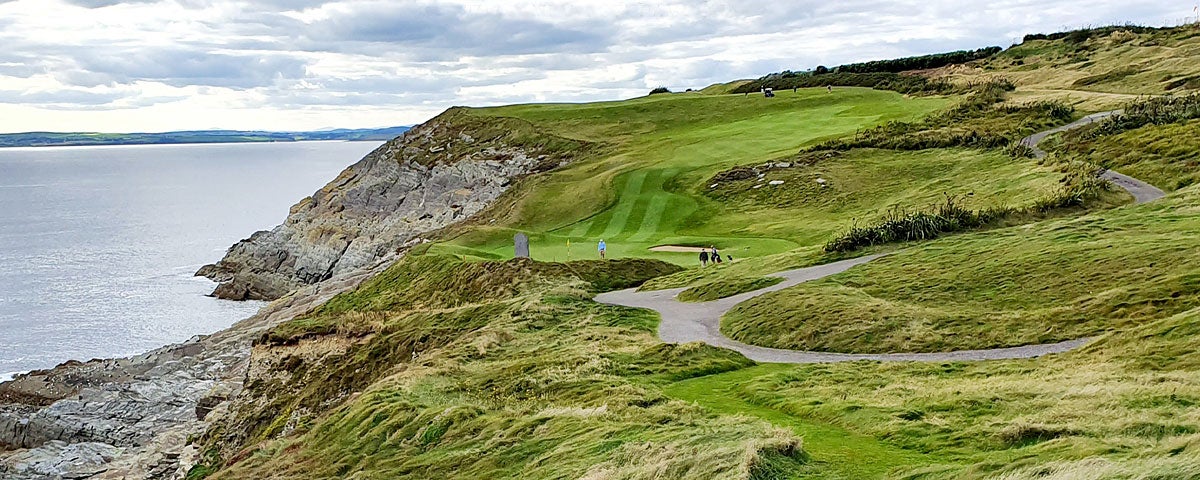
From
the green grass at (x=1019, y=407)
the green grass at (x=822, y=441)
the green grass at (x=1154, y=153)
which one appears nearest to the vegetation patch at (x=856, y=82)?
the green grass at (x=1154, y=153)

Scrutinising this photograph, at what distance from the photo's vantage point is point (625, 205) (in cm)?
4581

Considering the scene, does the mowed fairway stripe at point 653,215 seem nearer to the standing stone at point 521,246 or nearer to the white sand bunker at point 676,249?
the white sand bunker at point 676,249

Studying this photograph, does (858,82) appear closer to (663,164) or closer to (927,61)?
(927,61)

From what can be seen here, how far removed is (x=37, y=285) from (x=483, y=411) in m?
62.7

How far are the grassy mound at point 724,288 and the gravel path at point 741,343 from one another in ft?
0.92

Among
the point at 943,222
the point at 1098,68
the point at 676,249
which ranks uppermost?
the point at 1098,68

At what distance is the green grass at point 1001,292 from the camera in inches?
676

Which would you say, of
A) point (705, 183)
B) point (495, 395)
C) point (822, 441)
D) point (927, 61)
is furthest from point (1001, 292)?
point (927, 61)

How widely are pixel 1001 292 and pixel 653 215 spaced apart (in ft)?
81.1

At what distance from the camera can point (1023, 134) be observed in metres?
48.3

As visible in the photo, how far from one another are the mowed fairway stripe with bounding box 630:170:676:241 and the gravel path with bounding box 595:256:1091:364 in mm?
12246

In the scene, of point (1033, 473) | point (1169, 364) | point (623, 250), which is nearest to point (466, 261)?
point (623, 250)

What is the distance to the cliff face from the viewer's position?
5825cm

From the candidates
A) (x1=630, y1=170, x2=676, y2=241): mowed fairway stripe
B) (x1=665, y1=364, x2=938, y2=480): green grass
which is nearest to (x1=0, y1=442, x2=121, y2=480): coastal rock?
(x1=665, y1=364, x2=938, y2=480): green grass
